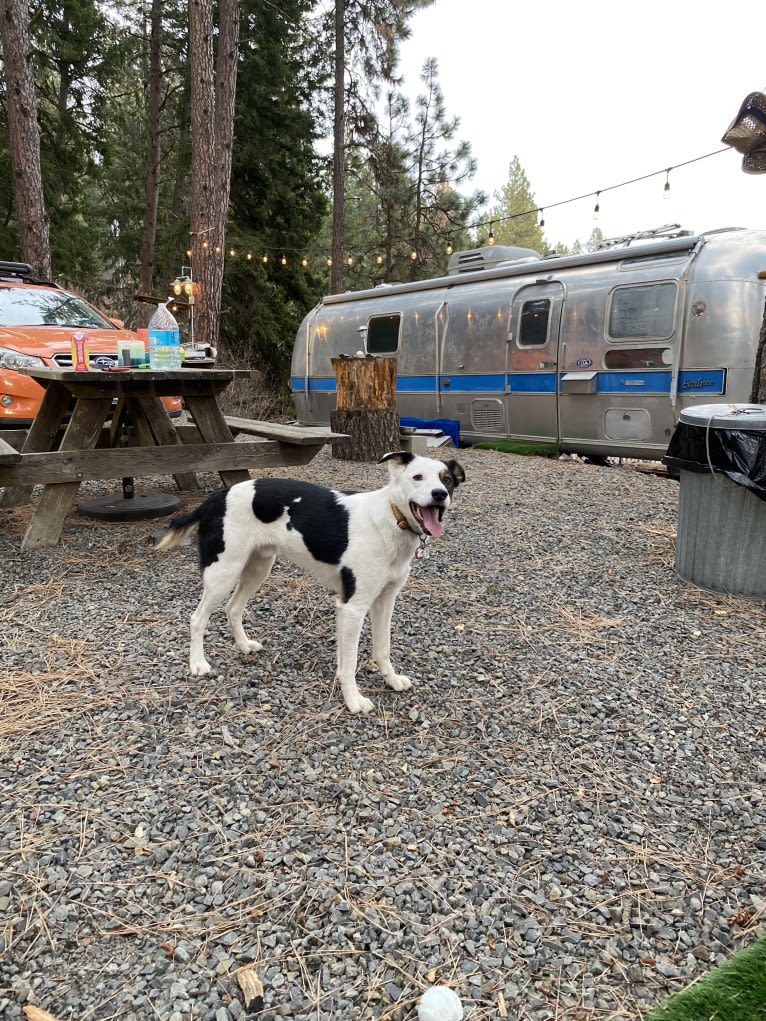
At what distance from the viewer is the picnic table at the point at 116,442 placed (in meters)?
4.57

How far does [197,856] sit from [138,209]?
944 inches

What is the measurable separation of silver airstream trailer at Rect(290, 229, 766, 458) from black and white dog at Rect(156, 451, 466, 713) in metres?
6.31

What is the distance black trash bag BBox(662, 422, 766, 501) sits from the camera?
3807 millimetres

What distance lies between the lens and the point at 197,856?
1.93 m

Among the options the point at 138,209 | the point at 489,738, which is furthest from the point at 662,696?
the point at 138,209

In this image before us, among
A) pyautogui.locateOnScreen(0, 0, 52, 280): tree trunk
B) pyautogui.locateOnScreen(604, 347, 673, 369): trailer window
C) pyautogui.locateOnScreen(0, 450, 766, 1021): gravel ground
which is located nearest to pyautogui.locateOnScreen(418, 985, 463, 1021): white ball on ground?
pyautogui.locateOnScreen(0, 450, 766, 1021): gravel ground

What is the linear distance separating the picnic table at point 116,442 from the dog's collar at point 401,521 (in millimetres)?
2619

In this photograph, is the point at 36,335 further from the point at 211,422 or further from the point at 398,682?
the point at 398,682

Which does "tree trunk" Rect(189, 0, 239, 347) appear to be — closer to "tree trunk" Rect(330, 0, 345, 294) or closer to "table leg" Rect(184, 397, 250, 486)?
"table leg" Rect(184, 397, 250, 486)

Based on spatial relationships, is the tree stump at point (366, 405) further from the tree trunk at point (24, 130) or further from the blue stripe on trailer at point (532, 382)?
the tree trunk at point (24, 130)

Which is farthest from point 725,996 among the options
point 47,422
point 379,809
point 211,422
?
point 47,422

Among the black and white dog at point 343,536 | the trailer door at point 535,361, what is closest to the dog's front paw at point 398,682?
the black and white dog at point 343,536

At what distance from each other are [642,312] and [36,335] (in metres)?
6.93

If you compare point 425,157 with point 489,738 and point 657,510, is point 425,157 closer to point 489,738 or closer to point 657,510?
point 657,510
